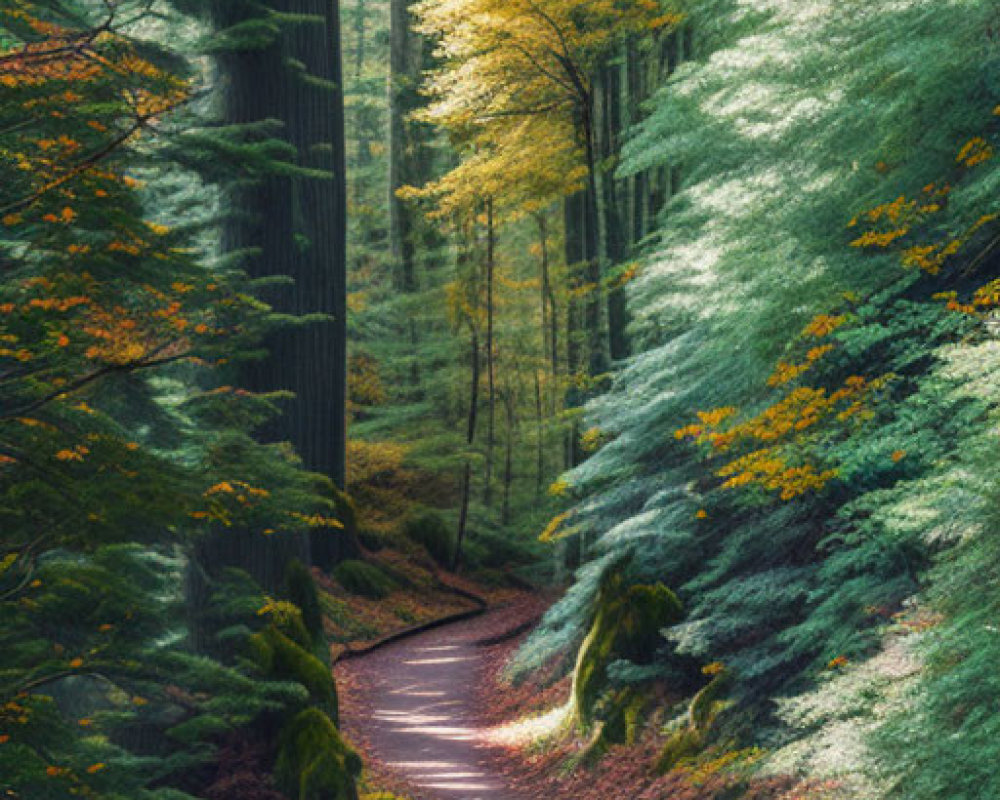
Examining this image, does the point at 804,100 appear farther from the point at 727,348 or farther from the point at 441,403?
the point at 441,403

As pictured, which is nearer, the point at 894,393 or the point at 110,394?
the point at 110,394

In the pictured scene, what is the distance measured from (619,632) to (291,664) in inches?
125

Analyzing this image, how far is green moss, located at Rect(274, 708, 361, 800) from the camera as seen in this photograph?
25.6 ft

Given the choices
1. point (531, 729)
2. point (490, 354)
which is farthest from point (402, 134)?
point (531, 729)

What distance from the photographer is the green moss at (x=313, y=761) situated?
25.6ft

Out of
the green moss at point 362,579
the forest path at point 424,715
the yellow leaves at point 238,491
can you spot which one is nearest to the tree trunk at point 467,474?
the green moss at point 362,579

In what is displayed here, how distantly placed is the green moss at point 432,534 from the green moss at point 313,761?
46.4 feet

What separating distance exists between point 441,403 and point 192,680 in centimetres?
1981

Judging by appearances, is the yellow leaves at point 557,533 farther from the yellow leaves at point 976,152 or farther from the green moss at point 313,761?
the yellow leaves at point 976,152

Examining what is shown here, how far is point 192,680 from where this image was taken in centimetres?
589

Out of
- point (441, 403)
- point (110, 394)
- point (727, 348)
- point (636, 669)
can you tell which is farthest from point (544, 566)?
point (110, 394)

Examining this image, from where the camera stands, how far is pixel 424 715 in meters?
13.3

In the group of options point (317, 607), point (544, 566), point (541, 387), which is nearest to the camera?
point (317, 607)

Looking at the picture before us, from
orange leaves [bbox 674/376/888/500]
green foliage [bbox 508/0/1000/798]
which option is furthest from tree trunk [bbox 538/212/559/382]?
orange leaves [bbox 674/376/888/500]
